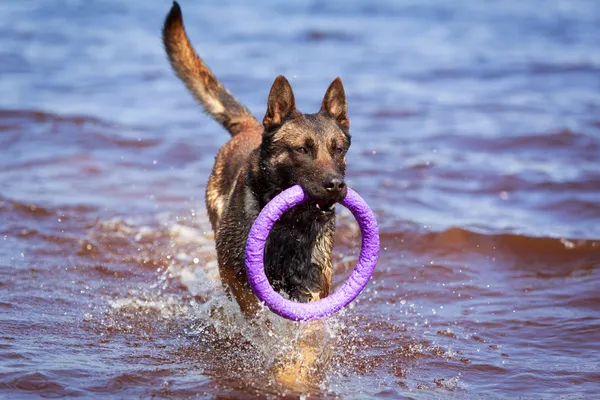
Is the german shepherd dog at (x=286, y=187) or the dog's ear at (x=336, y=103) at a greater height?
the dog's ear at (x=336, y=103)

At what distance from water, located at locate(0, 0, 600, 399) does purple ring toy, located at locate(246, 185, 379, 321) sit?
0.47 meters

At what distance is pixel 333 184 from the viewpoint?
520 centimetres

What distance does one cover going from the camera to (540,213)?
10.3 meters

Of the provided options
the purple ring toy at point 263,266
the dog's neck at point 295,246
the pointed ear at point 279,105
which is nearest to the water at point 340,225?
the dog's neck at point 295,246

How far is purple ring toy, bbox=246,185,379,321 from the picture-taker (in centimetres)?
544

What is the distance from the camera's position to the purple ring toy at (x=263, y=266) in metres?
5.44

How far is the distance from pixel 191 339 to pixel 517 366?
235 cm

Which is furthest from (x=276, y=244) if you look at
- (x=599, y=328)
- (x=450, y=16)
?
(x=450, y=16)

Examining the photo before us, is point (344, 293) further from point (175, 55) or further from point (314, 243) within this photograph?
point (175, 55)

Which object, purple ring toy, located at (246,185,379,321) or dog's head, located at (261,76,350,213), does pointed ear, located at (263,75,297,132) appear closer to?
dog's head, located at (261,76,350,213)

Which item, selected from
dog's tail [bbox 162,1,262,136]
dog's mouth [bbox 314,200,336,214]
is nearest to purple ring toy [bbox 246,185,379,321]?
dog's mouth [bbox 314,200,336,214]

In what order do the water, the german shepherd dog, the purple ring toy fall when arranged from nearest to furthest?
the purple ring toy
the german shepherd dog
the water

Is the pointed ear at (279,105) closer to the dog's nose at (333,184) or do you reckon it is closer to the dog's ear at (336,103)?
the dog's ear at (336,103)

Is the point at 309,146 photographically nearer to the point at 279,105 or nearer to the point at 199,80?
the point at 279,105
